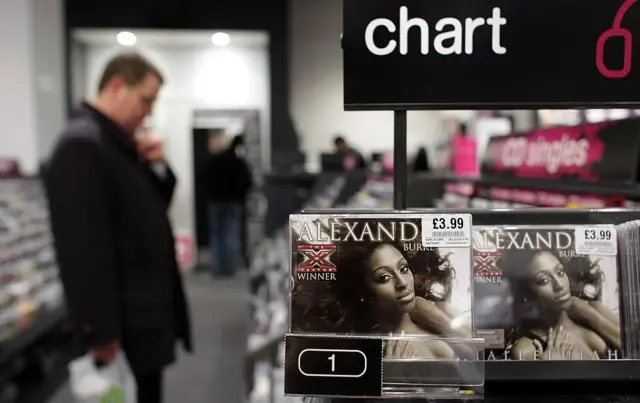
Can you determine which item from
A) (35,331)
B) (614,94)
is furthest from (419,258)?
(35,331)

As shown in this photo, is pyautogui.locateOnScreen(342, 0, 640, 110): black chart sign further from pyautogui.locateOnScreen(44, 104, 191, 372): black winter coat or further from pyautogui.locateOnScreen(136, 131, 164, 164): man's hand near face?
pyautogui.locateOnScreen(136, 131, 164, 164): man's hand near face

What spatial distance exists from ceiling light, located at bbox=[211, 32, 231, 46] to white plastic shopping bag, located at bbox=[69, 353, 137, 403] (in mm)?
5942

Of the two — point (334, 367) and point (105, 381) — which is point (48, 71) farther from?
point (334, 367)

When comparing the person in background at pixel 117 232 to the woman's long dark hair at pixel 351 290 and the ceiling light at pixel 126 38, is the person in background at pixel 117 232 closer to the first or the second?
the woman's long dark hair at pixel 351 290

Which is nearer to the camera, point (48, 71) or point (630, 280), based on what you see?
point (630, 280)

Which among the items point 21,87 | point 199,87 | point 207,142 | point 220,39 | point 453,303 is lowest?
point 453,303

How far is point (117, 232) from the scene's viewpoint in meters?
2.15

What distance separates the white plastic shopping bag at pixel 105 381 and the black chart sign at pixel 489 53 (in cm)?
168

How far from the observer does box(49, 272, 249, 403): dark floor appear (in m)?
3.60

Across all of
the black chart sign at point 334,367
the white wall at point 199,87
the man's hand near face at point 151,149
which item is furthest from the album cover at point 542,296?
the white wall at point 199,87

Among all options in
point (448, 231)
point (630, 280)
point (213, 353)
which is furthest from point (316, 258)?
point (213, 353)

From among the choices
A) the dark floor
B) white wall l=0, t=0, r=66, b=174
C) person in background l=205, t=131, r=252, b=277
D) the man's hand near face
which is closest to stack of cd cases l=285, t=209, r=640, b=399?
the man's hand near face

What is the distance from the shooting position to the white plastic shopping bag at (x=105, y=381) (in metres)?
2.28

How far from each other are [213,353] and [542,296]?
12.4 ft
